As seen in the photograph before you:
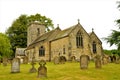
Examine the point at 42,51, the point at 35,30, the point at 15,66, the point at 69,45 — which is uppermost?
the point at 35,30

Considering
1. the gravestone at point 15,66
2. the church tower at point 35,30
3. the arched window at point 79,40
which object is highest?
the church tower at point 35,30

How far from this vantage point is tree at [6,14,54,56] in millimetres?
63469

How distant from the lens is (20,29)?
2542 inches

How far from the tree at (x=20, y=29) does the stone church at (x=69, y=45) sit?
14.4 meters

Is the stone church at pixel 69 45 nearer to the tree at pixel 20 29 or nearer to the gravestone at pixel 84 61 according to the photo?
the tree at pixel 20 29

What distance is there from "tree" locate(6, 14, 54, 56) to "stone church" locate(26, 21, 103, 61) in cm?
1440

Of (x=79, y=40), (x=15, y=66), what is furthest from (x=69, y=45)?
(x=15, y=66)

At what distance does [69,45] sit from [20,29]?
29.7m

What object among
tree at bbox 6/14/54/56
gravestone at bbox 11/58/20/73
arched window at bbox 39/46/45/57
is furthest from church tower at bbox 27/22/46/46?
gravestone at bbox 11/58/20/73

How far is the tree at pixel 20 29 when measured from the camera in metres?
63.5

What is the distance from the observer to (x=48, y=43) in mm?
45562

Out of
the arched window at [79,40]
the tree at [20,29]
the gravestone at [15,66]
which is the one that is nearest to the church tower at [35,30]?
the tree at [20,29]

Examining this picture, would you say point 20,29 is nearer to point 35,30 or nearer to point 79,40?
point 35,30

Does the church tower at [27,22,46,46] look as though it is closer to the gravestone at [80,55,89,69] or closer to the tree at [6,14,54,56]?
the tree at [6,14,54,56]
